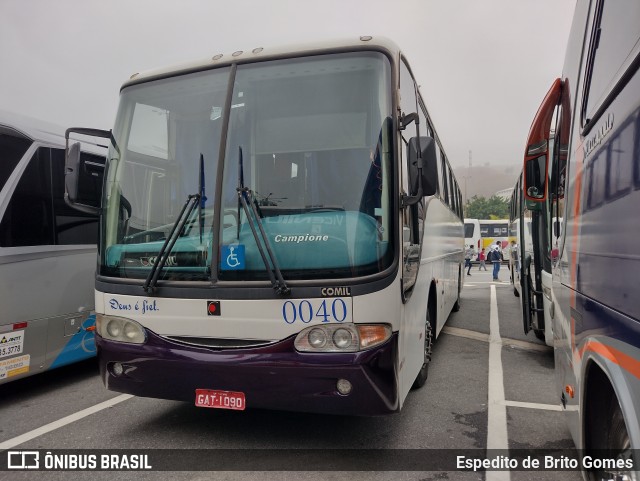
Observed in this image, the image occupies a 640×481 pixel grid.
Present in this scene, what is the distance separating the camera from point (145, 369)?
391 centimetres

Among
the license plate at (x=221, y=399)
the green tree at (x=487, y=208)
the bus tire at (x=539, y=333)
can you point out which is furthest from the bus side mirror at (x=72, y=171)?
the green tree at (x=487, y=208)

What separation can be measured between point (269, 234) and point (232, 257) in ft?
1.06

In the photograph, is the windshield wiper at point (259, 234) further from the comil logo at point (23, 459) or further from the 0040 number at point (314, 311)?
the comil logo at point (23, 459)

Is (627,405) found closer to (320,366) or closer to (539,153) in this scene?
(320,366)

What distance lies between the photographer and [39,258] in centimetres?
559

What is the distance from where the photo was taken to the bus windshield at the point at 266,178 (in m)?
3.60

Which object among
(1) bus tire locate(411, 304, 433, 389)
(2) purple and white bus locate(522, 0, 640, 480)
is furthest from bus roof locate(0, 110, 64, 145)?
(2) purple and white bus locate(522, 0, 640, 480)

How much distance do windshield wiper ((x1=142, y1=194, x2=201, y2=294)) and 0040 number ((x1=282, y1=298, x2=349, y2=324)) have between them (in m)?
0.98

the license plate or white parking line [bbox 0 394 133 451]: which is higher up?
the license plate

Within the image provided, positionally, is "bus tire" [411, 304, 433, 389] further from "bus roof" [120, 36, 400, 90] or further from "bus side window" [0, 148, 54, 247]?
"bus side window" [0, 148, 54, 247]

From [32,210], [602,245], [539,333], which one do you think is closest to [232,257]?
[602,245]

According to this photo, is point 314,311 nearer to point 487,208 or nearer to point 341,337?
point 341,337

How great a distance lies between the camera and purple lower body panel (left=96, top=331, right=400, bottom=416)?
343 cm

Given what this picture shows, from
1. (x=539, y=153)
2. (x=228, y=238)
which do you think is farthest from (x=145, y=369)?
(x=539, y=153)
